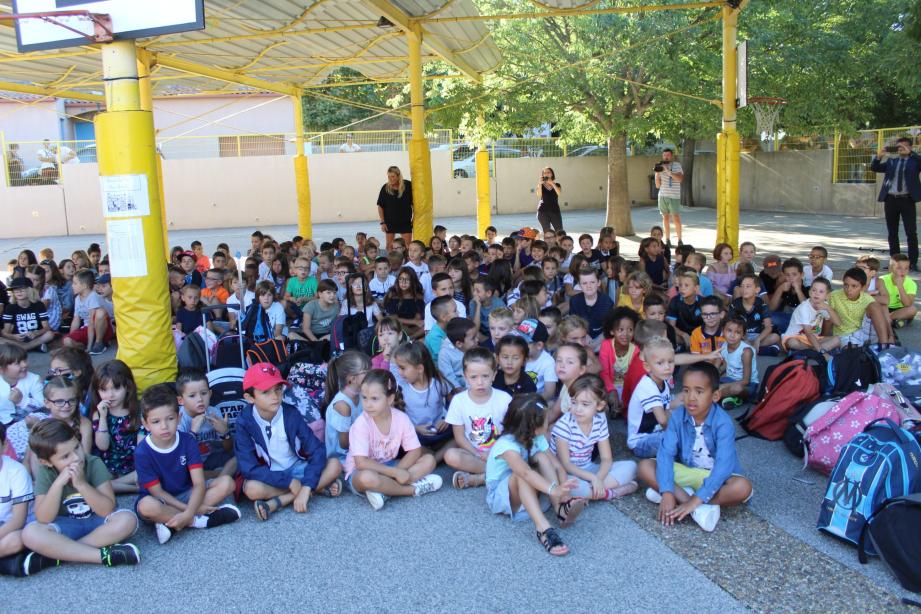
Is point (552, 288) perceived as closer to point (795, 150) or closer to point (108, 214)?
point (108, 214)

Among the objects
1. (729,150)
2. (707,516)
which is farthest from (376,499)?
(729,150)

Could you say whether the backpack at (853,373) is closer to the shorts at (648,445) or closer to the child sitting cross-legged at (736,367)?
the child sitting cross-legged at (736,367)

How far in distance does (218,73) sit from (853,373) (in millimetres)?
11659

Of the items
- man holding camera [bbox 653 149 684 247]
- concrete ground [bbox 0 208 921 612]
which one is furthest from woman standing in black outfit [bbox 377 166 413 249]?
concrete ground [bbox 0 208 921 612]

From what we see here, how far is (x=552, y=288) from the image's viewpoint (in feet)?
27.3

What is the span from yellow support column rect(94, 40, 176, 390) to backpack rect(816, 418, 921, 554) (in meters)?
4.43

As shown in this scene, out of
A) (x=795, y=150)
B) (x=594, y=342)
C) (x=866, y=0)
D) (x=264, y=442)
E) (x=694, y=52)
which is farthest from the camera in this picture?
(x=795, y=150)

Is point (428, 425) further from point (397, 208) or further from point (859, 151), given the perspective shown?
point (859, 151)

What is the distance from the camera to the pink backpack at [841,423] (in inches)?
170

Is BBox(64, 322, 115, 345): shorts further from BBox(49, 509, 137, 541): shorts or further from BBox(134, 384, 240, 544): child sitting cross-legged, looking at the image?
BBox(49, 509, 137, 541): shorts

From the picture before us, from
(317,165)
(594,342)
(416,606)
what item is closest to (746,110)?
(317,165)

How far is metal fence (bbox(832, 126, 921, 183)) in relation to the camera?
1941 centimetres

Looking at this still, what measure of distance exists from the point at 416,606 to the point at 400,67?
1332 cm

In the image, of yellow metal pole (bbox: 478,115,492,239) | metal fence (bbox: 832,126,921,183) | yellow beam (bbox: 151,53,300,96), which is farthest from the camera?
metal fence (bbox: 832,126,921,183)
